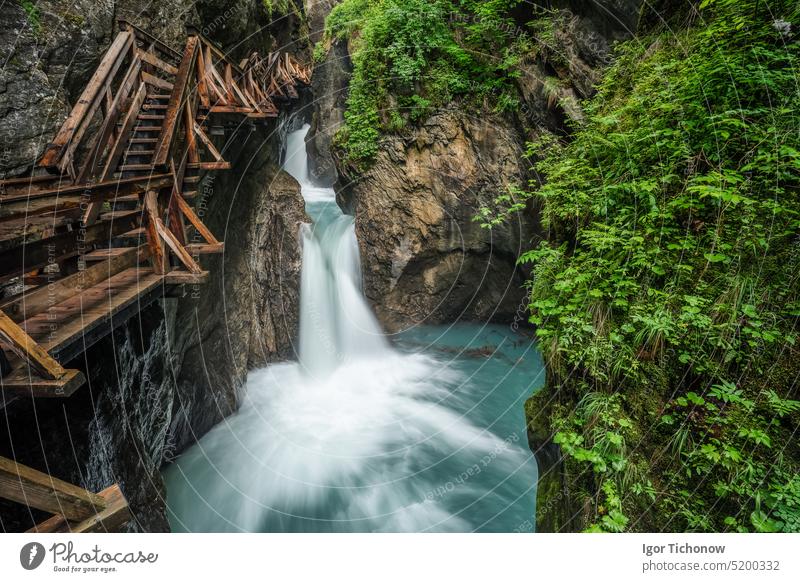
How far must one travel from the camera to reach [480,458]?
357 inches

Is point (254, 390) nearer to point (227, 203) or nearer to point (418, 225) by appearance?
point (227, 203)

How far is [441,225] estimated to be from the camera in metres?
12.8

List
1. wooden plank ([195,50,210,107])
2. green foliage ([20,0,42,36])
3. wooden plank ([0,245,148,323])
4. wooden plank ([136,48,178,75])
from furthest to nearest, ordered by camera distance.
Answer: wooden plank ([195,50,210,107]) → wooden plank ([136,48,178,75]) → green foliage ([20,0,42,36]) → wooden plank ([0,245,148,323])

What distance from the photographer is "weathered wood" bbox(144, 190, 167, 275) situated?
409 cm

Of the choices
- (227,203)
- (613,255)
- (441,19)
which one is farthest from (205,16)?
(613,255)

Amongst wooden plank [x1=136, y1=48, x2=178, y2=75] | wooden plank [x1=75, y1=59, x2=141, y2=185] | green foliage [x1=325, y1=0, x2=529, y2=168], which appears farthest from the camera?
green foliage [x1=325, y1=0, x2=529, y2=168]

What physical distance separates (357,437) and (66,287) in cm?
782

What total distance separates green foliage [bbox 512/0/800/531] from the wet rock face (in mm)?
6731

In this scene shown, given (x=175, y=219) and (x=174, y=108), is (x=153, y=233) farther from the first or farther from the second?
(x=174, y=108)

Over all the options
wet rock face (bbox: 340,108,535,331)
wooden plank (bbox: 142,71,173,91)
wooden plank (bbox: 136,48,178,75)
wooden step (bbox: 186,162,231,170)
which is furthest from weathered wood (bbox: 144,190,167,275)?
wet rock face (bbox: 340,108,535,331)

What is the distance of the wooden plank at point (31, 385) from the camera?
253 centimetres

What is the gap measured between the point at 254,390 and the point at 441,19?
1302 centimetres

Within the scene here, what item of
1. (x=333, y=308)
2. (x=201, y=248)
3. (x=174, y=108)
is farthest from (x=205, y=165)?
(x=333, y=308)

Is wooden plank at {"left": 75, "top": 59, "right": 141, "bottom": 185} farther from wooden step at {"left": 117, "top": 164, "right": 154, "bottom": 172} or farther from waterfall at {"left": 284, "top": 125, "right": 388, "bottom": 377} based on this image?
waterfall at {"left": 284, "top": 125, "right": 388, "bottom": 377}
